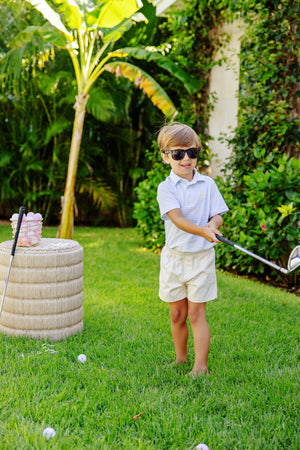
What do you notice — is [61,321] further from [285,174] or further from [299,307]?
[285,174]

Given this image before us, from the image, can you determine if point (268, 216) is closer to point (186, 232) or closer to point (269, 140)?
point (269, 140)

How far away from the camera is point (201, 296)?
9.40 feet

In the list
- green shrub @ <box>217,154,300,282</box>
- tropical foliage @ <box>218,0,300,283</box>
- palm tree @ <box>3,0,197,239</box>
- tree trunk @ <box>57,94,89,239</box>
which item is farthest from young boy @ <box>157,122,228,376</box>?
tree trunk @ <box>57,94,89,239</box>

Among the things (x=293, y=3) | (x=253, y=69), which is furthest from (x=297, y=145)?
(x=293, y=3)

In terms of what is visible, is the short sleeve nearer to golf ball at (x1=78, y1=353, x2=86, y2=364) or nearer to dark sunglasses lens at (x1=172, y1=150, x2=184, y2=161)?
dark sunglasses lens at (x1=172, y1=150, x2=184, y2=161)

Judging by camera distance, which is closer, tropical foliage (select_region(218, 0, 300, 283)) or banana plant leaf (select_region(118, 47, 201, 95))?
tropical foliage (select_region(218, 0, 300, 283))

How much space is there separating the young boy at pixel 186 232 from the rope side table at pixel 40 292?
3.03 feet

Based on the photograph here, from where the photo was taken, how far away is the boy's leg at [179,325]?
298 centimetres

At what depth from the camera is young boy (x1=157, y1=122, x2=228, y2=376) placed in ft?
9.32

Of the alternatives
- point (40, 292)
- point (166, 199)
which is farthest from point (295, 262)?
point (40, 292)

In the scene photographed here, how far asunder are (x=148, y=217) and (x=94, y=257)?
1.45 meters

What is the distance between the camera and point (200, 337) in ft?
9.42

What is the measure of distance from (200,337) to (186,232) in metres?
0.68

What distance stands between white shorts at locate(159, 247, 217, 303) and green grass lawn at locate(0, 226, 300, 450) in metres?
0.51
